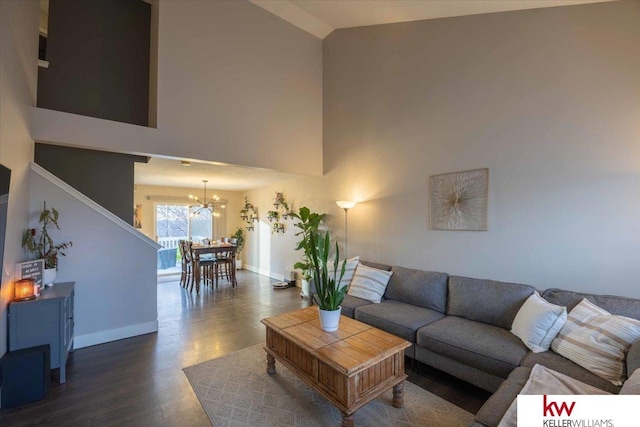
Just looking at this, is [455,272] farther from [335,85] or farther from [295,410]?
[335,85]

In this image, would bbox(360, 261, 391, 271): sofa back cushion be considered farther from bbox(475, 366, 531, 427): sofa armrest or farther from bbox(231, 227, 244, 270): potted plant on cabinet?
bbox(231, 227, 244, 270): potted plant on cabinet

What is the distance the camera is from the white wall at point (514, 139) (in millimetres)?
2432

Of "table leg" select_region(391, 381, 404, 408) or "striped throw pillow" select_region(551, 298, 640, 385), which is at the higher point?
"striped throw pillow" select_region(551, 298, 640, 385)

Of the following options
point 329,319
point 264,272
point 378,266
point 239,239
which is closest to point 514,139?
point 378,266

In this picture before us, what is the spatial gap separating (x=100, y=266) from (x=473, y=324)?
4.29 m

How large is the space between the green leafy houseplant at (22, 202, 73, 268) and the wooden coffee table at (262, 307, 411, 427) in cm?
249

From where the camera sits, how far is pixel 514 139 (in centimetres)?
294

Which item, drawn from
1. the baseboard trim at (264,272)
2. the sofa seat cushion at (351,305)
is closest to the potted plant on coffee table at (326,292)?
the sofa seat cushion at (351,305)

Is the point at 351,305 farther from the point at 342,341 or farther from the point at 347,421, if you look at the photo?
the point at 347,421

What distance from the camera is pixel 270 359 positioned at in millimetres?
2645

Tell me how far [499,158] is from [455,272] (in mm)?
1434

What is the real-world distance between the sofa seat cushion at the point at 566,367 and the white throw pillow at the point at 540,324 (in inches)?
3.0

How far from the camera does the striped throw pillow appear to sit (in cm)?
176

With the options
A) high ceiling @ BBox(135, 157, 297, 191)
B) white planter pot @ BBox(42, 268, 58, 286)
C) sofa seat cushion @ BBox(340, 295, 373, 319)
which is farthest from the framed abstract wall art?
white planter pot @ BBox(42, 268, 58, 286)
